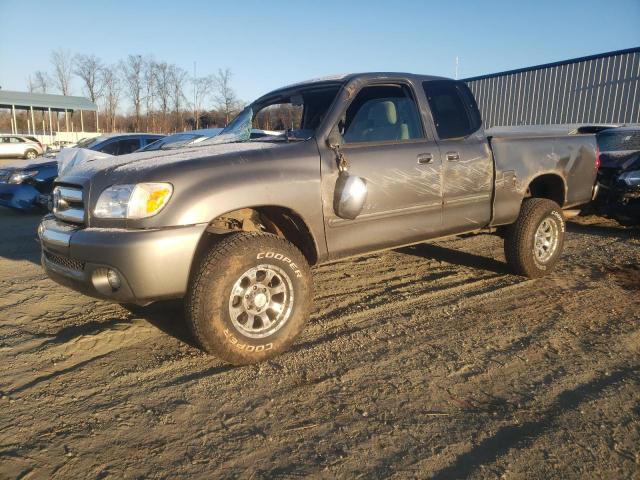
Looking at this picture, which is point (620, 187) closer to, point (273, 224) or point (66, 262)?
point (273, 224)

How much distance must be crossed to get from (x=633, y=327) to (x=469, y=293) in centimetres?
129

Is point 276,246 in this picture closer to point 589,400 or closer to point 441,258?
point 589,400

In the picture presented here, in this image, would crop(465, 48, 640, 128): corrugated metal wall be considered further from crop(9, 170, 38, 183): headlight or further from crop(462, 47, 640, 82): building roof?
crop(9, 170, 38, 183): headlight

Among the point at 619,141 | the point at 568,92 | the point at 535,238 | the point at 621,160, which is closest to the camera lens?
the point at 535,238

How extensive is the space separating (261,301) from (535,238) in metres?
2.98

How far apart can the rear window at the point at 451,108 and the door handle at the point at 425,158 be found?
12.1 inches

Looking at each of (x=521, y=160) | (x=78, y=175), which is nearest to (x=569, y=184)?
(x=521, y=160)

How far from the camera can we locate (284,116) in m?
4.52

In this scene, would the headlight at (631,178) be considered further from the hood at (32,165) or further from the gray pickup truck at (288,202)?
the hood at (32,165)

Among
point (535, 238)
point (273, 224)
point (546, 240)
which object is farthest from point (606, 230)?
point (273, 224)

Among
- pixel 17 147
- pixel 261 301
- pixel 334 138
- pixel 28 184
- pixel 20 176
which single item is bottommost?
pixel 261 301

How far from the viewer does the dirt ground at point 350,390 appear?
7.04 ft

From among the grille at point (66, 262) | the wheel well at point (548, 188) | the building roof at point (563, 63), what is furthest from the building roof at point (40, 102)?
the wheel well at point (548, 188)

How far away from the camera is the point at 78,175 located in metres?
3.17
